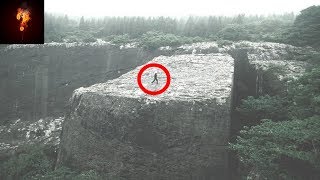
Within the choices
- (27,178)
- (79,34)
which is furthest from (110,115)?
(79,34)

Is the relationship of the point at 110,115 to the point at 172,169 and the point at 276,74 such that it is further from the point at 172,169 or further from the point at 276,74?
the point at 276,74

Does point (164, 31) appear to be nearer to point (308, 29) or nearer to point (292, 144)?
point (308, 29)

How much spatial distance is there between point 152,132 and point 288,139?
385 cm

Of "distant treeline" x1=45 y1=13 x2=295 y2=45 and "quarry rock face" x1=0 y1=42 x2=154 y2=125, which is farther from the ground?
"distant treeline" x1=45 y1=13 x2=295 y2=45

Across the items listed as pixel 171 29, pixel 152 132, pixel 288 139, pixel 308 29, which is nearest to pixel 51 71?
pixel 171 29

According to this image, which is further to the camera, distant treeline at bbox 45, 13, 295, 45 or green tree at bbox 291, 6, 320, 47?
distant treeline at bbox 45, 13, 295, 45

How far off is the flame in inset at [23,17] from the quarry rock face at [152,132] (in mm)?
6994

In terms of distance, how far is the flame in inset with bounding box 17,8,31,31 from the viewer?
155 inches

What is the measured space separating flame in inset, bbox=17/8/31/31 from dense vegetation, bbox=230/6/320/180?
6712 millimetres

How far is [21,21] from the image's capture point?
3973 mm

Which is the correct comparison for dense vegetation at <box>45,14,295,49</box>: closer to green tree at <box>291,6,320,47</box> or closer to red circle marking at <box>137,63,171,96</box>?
green tree at <box>291,6,320,47</box>

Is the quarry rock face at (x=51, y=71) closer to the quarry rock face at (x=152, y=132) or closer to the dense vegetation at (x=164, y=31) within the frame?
the dense vegetation at (x=164, y=31)

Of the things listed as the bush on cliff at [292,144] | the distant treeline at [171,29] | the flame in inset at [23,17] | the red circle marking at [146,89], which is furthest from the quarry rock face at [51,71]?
the flame in inset at [23,17]

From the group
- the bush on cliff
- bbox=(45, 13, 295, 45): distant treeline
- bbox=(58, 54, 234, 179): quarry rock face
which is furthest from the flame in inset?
bbox=(45, 13, 295, 45): distant treeline
